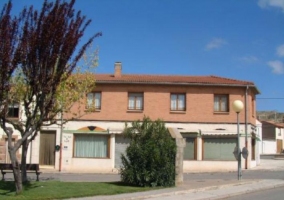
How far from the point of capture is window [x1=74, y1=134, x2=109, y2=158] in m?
31.7

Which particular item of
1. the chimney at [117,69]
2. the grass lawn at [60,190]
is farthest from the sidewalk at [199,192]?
the chimney at [117,69]

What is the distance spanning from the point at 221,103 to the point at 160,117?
4.72 metres

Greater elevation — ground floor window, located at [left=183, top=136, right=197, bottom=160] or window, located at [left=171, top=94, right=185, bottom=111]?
window, located at [left=171, top=94, right=185, bottom=111]

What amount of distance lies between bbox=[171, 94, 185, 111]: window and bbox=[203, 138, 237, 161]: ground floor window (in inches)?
117

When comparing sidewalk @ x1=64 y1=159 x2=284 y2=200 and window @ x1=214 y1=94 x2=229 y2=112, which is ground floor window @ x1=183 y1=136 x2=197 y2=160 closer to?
window @ x1=214 y1=94 x2=229 y2=112

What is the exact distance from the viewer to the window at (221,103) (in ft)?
105

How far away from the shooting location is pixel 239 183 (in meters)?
18.1

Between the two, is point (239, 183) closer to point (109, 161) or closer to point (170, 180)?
point (170, 180)

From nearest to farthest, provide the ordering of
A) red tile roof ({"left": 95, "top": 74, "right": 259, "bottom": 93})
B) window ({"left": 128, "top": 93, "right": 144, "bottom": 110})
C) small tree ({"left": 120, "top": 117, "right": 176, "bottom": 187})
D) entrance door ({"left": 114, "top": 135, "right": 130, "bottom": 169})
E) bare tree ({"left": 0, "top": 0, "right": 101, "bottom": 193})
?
bare tree ({"left": 0, "top": 0, "right": 101, "bottom": 193}) < small tree ({"left": 120, "top": 117, "right": 176, "bottom": 187}) < entrance door ({"left": 114, "top": 135, "right": 130, "bottom": 169}) < red tile roof ({"left": 95, "top": 74, "right": 259, "bottom": 93}) < window ({"left": 128, "top": 93, "right": 144, "bottom": 110})

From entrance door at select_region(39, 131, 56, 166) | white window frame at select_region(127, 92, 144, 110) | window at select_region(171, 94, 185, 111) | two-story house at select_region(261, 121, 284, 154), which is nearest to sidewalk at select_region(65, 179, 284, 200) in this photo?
window at select_region(171, 94, 185, 111)

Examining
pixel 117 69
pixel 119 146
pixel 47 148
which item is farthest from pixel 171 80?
pixel 47 148

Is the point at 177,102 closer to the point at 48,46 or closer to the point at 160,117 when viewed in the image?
the point at 160,117

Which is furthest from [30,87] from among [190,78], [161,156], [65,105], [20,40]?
[190,78]

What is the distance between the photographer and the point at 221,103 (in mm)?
32219
